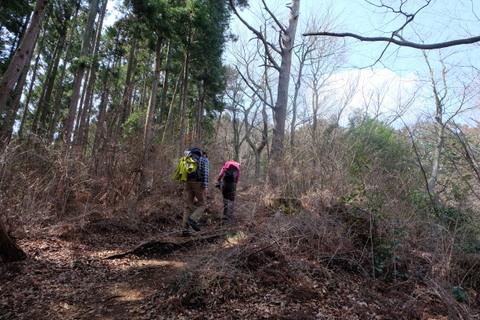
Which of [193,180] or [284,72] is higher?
[284,72]

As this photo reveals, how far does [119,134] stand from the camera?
28.7ft

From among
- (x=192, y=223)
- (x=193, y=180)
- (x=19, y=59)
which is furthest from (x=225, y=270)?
(x=19, y=59)

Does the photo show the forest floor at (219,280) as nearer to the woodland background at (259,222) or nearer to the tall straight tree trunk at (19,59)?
the woodland background at (259,222)

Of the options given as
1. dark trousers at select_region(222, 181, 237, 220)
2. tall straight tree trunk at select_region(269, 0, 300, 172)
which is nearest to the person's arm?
dark trousers at select_region(222, 181, 237, 220)

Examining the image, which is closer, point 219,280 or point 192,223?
point 219,280

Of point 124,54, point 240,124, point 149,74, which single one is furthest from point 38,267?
point 240,124

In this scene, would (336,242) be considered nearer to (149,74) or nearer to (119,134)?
(119,134)

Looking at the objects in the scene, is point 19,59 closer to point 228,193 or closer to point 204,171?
point 204,171

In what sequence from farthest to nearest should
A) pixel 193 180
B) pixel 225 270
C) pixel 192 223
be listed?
pixel 193 180, pixel 192 223, pixel 225 270

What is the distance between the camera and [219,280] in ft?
12.0

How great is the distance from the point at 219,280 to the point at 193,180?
2689mm

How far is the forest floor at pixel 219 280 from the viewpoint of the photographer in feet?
10.8

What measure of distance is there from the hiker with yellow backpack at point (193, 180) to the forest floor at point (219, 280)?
1.25 feet

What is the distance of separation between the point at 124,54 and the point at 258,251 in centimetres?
1725
